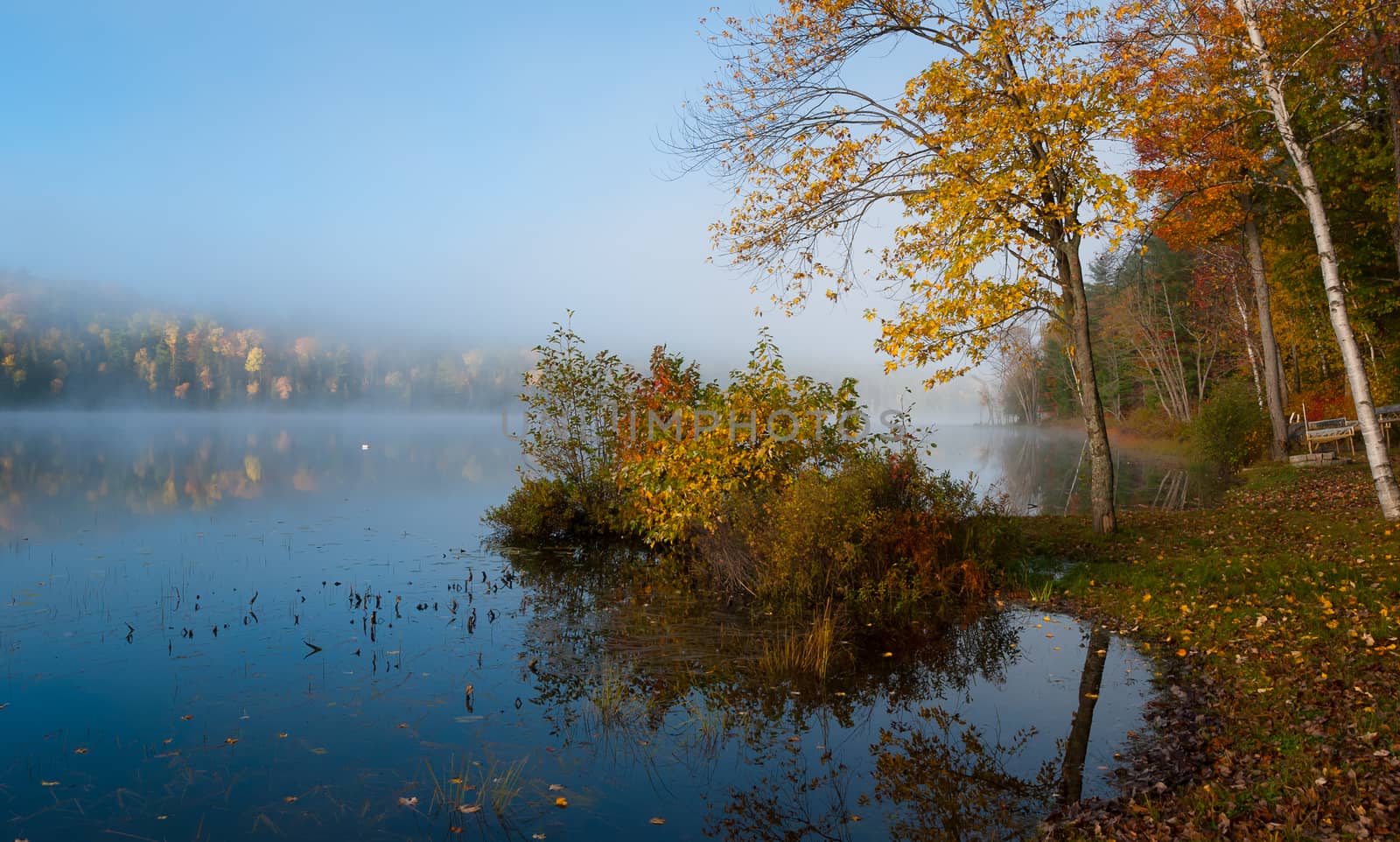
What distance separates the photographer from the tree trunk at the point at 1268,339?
2334 cm

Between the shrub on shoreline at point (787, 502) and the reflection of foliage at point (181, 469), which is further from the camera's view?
the reflection of foliage at point (181, 469)

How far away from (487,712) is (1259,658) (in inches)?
278

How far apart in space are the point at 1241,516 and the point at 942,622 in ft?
25.4

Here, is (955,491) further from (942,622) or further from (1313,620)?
(1313,620)

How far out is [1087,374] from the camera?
43.9 ft

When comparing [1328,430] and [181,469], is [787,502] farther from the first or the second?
[181,469]

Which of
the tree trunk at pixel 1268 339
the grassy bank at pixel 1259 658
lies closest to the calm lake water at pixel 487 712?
the grassy bank at pixel 1259 658

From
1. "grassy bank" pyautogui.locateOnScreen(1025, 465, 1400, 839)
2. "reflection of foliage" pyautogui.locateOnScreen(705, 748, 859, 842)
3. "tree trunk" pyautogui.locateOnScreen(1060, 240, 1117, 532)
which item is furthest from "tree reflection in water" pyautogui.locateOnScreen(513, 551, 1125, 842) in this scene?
"tree trunk" pyautogui.locateOnScreen(1060, 240, 1117, 532)

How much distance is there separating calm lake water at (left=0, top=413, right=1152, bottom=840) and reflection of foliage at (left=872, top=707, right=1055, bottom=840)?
24 millimetres

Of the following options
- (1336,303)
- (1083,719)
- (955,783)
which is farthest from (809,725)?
(1336,303)

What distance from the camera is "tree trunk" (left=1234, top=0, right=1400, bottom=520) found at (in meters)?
11.6

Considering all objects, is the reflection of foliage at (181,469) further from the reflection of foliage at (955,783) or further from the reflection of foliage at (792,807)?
the reflection of foliage at (955,783)

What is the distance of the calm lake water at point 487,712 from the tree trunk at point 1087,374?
4133mm

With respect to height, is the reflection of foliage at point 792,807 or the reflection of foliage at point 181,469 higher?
the reflection of foliage at point 181,469
